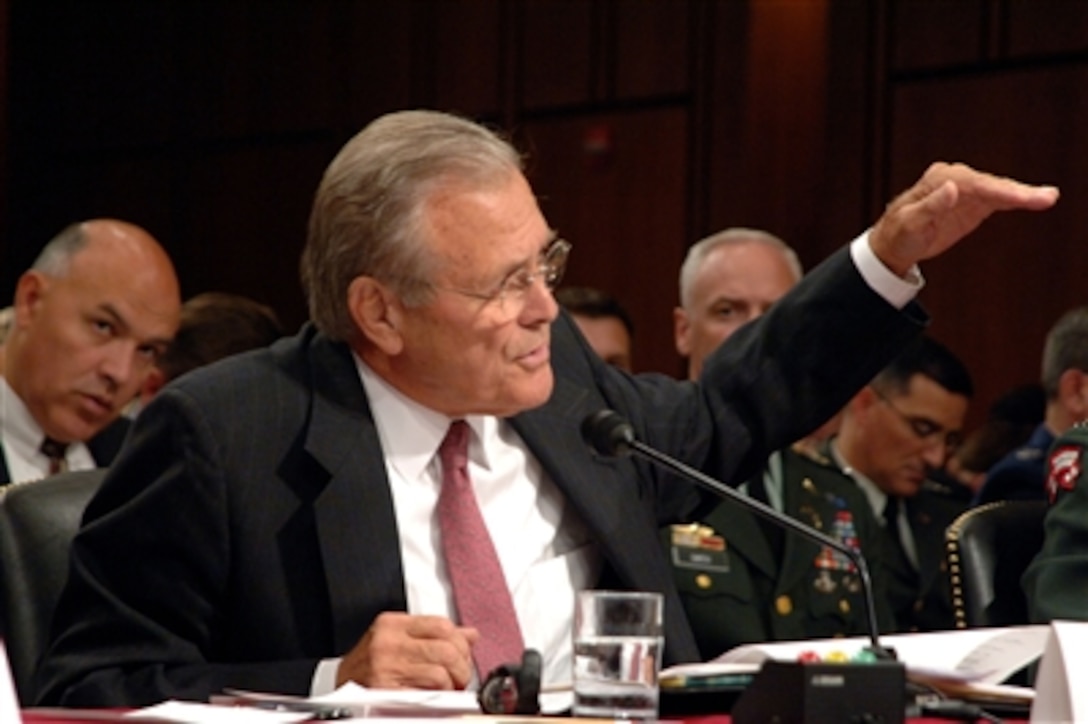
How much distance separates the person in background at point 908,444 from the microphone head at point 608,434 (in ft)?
11.4

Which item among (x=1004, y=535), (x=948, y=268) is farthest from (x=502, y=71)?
(x=1004, y=535)

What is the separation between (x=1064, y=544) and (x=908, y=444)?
3.19 m

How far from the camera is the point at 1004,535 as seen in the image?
3.10m

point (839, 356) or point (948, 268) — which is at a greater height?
point (839, 356)

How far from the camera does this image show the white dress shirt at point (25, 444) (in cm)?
450

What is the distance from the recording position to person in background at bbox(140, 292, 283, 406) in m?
4.82

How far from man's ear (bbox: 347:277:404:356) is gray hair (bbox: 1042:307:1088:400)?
274 centimetres

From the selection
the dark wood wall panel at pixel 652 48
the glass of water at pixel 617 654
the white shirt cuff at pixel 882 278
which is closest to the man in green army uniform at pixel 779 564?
the white shirt cuff at pixel 882 278

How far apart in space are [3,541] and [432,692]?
2.75 feet

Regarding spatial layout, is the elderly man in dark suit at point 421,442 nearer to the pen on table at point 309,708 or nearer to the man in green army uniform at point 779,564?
the pen on table at point 309,708

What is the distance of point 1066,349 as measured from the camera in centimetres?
512

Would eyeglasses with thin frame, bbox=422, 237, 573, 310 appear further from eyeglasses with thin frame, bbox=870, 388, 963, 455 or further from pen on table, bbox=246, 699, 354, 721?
eyeglasses with thin frame, bbox=870, 388, 963, 455

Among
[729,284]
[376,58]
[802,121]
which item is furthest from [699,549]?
[376,58]

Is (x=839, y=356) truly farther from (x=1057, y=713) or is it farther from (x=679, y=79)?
(x=679, y=79)
